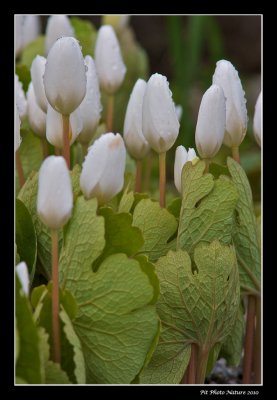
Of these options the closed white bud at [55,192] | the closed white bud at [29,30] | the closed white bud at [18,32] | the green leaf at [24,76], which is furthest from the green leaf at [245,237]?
the closed white bud at [29,30]

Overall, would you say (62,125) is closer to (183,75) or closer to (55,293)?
(55,293)

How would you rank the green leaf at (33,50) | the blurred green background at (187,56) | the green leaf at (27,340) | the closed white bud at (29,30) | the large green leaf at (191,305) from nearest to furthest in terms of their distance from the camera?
the green leaf at (27,340) → the large green leaf at (191,305) → the green leaf at (33,50) → the closed white bud at (29,30) → the blurred green background at (187,56)

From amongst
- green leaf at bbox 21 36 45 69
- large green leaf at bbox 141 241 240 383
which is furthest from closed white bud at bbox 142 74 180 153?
green leaf at bbox 21 36 45 69

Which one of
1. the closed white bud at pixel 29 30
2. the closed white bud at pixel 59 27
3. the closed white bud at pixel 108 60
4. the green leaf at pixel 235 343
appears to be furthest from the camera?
the closed white bud at pixel 29 30

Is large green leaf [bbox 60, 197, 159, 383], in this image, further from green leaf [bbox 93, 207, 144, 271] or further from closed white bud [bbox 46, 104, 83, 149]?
A: closed white bud [bbox 46, 104, 83, 149]

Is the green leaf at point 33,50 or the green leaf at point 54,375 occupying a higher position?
the green leaf at point 33,50

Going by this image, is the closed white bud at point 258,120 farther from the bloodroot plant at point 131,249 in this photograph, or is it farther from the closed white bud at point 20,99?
the closed white bud at point 20,99

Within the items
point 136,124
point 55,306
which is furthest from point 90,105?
point 55,306
